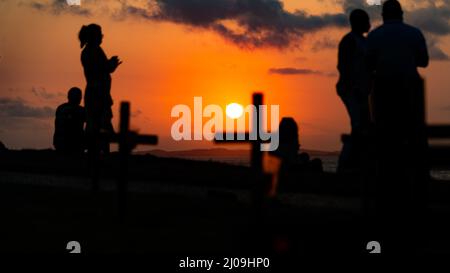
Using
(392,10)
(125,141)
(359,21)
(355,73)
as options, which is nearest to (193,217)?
(125,141)

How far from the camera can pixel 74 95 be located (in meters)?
20.5

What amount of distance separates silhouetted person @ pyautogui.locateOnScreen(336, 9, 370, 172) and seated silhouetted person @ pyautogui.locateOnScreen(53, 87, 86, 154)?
6035 millimetres

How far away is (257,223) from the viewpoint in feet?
31.7

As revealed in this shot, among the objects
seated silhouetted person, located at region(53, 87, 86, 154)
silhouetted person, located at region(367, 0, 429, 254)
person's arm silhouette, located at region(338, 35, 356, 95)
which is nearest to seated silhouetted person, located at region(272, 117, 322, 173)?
person's arm silhouette, located at region(338, 35, 356, 95)

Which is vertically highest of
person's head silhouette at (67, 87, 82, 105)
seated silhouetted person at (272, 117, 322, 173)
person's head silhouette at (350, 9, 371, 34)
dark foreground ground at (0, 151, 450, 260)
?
person's head silhouette at (350, 9, 371, 34)

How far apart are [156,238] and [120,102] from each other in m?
2.36

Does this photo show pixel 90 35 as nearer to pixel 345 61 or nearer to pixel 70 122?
pixel 70 122

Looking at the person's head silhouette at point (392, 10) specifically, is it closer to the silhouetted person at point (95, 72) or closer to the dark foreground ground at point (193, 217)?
the dark foreground ground at point (193, 217)

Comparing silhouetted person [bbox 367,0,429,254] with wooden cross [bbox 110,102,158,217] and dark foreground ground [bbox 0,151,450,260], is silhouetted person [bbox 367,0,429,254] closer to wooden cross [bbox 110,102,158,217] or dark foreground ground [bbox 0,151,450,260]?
dark foreground ground [bbox 0,151,450,260]

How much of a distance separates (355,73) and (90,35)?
5.32m

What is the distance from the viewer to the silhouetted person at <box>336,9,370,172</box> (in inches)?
652

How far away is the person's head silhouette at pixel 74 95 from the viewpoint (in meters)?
20.4
